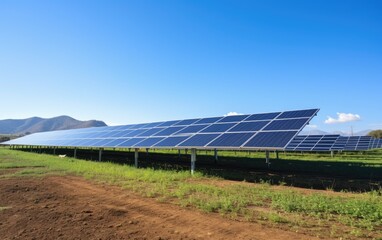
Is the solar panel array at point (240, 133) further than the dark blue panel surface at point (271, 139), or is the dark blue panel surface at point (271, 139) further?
the solar panel array at point (240, 133)

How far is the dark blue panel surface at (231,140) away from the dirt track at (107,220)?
6152 mm

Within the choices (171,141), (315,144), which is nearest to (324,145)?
(315,144)

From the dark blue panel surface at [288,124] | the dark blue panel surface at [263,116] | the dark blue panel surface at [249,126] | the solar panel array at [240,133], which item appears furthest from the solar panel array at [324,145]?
the dark blue panel surface at [288,124]

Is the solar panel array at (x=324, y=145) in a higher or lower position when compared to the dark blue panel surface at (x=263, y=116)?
lower

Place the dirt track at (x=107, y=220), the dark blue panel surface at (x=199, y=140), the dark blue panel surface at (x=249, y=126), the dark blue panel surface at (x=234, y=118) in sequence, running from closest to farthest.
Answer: the dirt track at (x=107, y=220) → the dark blue panel surface at (x=199, y=140) → the dark blue panel surface at (x=249, y=126) → the dark blue panel surface at (x=234, y=118)

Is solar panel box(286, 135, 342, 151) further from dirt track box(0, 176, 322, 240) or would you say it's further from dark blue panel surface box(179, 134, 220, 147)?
dirt track box(0, 176, 322, 240)

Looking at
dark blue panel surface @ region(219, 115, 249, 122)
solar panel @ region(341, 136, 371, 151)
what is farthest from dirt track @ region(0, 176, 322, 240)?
solar panel @ region(341, 136, 371, 151)

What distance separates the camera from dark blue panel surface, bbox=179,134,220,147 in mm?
17727

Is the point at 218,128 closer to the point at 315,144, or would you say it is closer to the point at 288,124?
the point at 288,124

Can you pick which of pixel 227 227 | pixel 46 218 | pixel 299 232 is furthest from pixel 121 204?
pixel 299 232

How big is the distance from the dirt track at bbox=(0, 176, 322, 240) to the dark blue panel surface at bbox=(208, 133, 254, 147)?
6152 millimetres

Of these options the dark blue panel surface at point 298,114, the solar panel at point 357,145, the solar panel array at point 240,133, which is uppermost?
the dark blue panel surface at point 298,114

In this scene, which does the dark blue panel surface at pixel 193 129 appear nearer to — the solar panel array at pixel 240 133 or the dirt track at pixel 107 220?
the solar panel array at pixel 240 133

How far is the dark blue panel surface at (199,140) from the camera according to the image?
1773 centimetres
